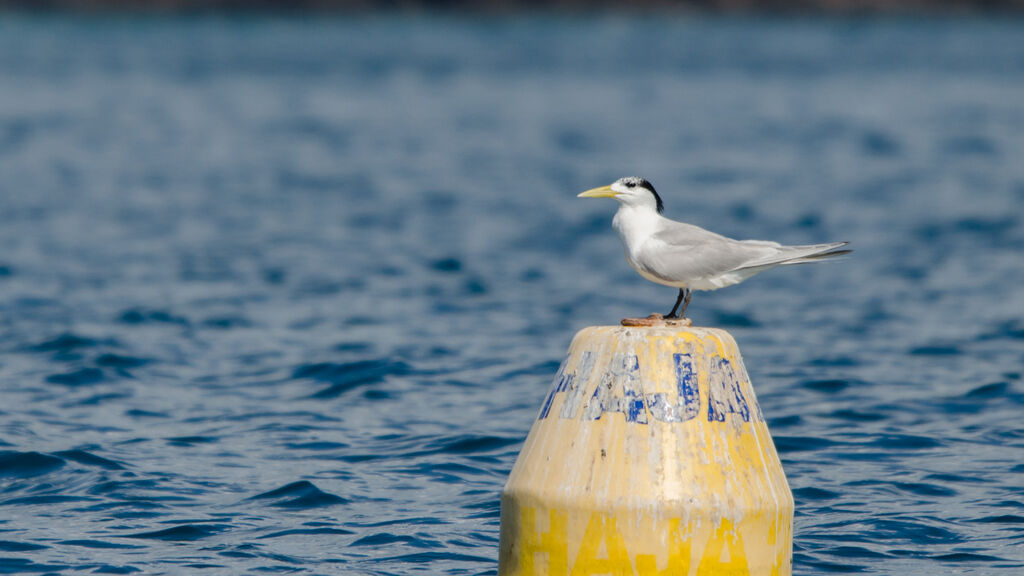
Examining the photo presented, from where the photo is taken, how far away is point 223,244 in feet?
70.3

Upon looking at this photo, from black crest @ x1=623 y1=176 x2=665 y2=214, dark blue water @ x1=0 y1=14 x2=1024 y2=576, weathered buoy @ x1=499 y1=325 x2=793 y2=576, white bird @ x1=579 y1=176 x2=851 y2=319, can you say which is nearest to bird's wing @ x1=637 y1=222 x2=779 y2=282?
white bird @ x1=579 y1=176 x2=851 y2=319

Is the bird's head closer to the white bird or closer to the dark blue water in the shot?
the white bird

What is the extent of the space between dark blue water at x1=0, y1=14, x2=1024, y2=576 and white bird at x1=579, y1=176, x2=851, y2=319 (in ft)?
5.86

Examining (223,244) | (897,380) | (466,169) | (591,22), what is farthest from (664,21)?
(897,380)

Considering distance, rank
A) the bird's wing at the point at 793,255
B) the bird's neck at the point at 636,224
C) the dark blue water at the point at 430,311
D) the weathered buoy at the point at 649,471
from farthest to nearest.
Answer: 1. the dark blue water at the point at 430,311
2. the bird's neck at the point at 636,224
3. the bird's wing at the point at 793,255
4. the weathered buoy at the point at 649,471

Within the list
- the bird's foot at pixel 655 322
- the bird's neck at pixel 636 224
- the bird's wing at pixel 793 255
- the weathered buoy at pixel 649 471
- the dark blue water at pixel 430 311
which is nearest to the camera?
the weathered buoy at pixel 649 471

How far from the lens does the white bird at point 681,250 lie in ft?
22.9

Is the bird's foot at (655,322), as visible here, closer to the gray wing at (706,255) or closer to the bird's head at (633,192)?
the gray wing at (706,255)

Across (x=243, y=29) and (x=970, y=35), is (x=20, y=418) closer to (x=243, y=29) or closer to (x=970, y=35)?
(x=970, y=35)

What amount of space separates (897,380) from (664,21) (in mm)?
99343

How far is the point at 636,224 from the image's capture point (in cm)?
721

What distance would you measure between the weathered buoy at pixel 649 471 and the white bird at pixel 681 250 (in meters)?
0.78

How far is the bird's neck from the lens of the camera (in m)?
7.17

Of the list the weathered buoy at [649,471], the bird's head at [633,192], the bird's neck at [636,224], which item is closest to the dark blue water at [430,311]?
the weathered buoy at [649,471]
